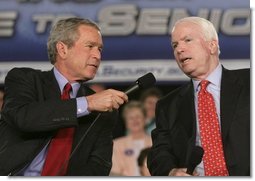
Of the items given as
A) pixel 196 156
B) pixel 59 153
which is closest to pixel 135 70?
pixel 59 153

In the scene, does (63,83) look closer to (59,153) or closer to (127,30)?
(59,153)

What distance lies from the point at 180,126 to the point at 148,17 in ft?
3.04

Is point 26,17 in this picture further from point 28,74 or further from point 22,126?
point 22,126

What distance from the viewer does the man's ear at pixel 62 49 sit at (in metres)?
2.31

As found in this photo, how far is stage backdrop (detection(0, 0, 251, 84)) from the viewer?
115 inches

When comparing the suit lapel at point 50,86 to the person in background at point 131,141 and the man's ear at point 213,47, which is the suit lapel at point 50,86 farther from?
the person in background at point 131,141

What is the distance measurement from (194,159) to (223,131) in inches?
10.1

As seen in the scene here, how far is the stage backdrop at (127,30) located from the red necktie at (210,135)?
666 mm

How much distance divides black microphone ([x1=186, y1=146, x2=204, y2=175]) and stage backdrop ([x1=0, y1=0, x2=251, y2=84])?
963mm

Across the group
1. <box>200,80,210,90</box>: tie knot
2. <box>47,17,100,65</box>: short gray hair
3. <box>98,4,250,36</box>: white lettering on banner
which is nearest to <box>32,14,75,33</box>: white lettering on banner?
<box>98,4,250,36</box>: white lettering on banner

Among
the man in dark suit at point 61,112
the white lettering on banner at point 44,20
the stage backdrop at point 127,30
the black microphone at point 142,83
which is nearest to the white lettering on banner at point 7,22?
the stage backdrop at point 127,30

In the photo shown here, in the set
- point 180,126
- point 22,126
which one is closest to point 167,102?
point 180,126

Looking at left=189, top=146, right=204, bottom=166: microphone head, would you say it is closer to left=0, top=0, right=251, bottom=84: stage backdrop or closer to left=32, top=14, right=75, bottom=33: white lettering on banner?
left=0, top=0, right=251, bottom=84: stage backdrop

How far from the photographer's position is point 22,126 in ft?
6.75
